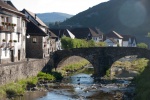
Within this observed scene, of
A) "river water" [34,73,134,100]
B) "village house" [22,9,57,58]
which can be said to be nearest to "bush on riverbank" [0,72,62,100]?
"river water" [34,73,134,100]

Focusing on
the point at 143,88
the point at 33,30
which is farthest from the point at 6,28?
the point at 143,88

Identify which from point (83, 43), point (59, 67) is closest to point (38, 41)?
point (59, 67)

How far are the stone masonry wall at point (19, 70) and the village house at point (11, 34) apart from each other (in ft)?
9.64

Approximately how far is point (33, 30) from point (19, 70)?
18126 millimetres

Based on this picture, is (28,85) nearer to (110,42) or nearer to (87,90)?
(87,90)

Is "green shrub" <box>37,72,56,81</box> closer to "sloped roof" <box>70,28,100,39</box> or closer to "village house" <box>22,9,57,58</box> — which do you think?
"village house" <box>22,9,57,58</box>

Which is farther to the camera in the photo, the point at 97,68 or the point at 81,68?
the point at 81,68

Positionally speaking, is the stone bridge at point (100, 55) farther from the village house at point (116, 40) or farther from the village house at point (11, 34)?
the village house at point (116, 40)

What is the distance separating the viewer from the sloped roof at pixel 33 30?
65.3 meters

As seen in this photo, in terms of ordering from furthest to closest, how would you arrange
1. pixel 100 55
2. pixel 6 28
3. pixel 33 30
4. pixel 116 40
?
pixel 116 40 < pixel 100 55 < pixel 33 30 < pixel 6 28

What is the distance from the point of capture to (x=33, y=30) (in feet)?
215

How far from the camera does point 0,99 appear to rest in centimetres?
3825

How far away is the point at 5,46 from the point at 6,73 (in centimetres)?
823

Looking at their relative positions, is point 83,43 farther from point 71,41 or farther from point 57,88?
point 57,88
